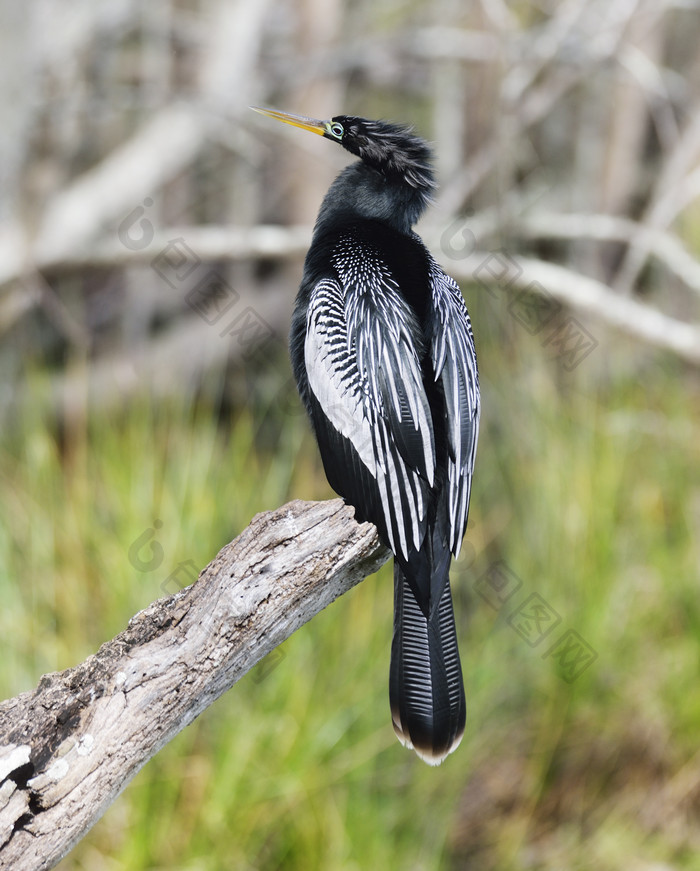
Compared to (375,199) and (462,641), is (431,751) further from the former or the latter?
(462,641)

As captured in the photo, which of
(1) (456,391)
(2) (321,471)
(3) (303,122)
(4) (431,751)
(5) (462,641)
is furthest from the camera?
(2) (321,471)

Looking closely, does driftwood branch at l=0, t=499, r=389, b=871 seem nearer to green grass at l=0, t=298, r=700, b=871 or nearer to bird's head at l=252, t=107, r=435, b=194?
bird's head at l=252, t=107, r=435, b=194

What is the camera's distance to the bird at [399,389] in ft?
6.47

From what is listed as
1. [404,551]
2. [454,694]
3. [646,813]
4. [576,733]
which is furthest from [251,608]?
[646,813]

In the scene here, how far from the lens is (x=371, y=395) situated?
2.07m

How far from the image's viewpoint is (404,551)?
6.19 ft

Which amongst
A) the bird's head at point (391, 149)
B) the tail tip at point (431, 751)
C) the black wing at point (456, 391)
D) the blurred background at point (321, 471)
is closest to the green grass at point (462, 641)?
the blurred background at point (321, 471)

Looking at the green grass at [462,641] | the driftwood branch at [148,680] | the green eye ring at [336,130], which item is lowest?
the green grass at [462,641]

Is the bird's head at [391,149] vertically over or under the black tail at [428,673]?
over

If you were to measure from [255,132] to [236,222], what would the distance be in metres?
0.70

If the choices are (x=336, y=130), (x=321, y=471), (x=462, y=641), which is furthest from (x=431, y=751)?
(x=321, y=471)

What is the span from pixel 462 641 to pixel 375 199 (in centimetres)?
224

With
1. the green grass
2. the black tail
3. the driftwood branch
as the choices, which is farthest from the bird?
the green grass

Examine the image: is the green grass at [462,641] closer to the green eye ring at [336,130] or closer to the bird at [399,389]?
the bird at [399,389]
